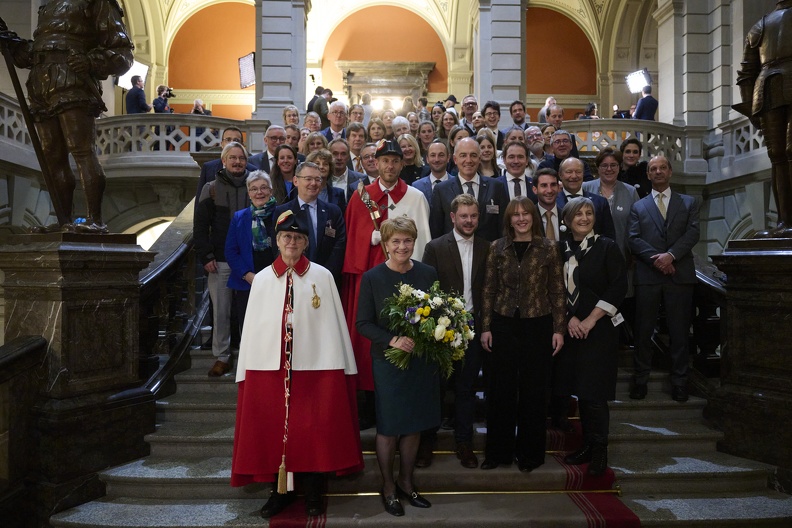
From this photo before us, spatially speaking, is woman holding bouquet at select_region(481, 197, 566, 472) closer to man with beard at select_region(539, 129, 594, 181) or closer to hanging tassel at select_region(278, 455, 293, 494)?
hanging tassel at select_region(278, 455, 293, 494)

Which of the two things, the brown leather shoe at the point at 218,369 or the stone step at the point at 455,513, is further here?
the brown leather shoe at the point at 218,369

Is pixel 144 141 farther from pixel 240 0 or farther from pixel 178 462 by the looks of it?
pixel 240 0

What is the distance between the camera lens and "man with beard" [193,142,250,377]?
4.99 m

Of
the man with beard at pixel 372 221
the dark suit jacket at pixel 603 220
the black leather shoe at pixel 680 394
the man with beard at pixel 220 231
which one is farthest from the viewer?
the man with beard at pixel 220 231

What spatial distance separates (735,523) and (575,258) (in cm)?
173

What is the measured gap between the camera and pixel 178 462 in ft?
13.5

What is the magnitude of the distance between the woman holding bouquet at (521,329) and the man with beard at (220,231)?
7.10 feet

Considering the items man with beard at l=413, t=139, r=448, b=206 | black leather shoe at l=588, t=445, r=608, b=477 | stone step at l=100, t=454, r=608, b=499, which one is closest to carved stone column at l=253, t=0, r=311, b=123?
man with beard at l=413, t=139, r=448, b=206

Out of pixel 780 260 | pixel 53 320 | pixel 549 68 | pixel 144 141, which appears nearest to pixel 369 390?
pixel 53 320

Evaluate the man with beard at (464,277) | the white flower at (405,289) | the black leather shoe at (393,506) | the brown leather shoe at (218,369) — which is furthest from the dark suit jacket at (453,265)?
the brown leather shoe at (218,369)

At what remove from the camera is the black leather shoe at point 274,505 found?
3500 millimetres

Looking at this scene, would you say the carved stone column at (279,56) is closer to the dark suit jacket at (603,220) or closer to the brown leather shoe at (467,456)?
the dark suit jacket at (603,220)

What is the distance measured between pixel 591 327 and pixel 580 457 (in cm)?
82

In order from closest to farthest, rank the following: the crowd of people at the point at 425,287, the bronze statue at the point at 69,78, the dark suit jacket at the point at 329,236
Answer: the crowd of people at the point at 425,287 → the bronze statue at the point at 69,78 → the dark suit jacket at the point at 329,236
